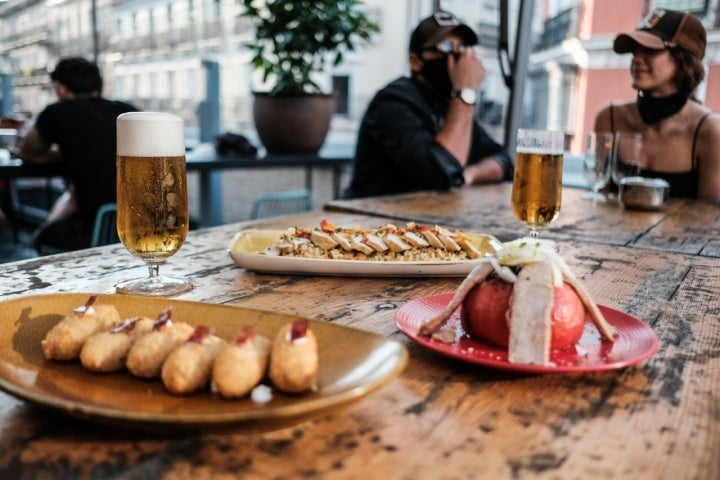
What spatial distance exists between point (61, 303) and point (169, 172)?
1.22 ft

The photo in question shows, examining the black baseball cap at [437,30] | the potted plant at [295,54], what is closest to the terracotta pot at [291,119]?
the potted plant at [295,54]

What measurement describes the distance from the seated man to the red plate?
2562 millimetres

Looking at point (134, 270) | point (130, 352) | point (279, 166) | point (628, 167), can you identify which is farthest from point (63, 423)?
point (279, 166)

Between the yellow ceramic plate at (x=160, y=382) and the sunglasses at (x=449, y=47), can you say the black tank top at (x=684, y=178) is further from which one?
the yellow ceramic plate at (x=160, y=382)

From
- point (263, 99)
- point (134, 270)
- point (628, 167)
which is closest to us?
point (134, 270)

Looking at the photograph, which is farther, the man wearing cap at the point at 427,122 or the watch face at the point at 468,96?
the watch face at the point at 468,96

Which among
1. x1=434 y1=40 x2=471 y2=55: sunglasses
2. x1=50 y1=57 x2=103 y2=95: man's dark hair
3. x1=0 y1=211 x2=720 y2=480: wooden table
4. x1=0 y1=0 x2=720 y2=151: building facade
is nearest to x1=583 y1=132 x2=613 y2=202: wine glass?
x1=434 y1=40 x2=471 y2=55: sunglasses

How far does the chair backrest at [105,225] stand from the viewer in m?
2.92

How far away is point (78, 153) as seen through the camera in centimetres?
309

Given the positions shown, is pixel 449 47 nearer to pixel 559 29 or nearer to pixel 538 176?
pixel 538 176

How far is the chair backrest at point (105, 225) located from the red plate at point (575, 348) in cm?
235

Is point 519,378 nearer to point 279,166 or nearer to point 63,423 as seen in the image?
point 63,423

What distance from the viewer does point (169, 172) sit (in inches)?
43.4

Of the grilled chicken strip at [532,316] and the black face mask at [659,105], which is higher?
the black face mask at [659,105]
